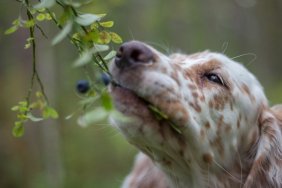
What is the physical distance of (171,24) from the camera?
937 inches

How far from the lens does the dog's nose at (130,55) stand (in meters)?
3.85

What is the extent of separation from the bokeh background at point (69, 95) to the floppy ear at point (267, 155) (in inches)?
42.5

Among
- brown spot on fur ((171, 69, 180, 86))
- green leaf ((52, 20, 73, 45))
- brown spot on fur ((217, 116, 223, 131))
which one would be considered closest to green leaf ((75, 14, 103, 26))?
green leaf ((52, 20, 73, 45))

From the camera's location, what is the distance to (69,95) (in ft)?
52.8

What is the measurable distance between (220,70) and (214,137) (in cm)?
56

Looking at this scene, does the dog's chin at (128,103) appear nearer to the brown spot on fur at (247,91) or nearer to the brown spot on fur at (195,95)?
the brown spot on fur at (195,95)

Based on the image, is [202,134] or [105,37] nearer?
[105,37]

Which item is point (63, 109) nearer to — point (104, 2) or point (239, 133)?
point (104, 2)

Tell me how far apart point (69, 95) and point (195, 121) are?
470 inches

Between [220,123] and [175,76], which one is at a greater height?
[175,76]

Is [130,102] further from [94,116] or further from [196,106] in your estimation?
[94,116]

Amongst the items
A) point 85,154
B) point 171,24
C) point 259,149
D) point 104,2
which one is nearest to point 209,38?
point 171,24

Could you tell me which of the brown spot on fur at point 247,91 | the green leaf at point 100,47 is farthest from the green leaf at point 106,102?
the brown spot on fur at point 247,91

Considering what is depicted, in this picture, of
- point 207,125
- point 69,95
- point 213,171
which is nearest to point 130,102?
point 207,125
